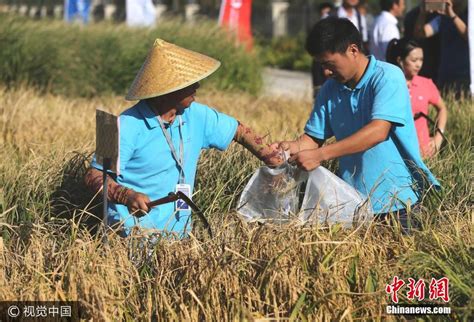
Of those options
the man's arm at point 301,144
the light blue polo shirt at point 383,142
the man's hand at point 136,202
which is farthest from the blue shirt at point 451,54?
the man's hand at point 136,202

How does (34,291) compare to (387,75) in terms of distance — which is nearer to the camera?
(34,291)

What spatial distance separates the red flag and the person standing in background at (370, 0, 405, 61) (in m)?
6.36

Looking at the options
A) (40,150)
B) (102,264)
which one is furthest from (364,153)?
(40,150)

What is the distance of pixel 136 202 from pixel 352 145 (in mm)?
1039

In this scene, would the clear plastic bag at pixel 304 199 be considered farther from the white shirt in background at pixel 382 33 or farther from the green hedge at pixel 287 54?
the green hedge at pixel 287 54

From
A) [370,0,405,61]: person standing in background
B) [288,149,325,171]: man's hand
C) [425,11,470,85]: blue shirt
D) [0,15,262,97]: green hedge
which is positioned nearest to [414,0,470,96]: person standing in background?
[425,11,470,85]: blue shirt

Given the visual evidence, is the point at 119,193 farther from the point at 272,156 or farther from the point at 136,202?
the point at 272,156

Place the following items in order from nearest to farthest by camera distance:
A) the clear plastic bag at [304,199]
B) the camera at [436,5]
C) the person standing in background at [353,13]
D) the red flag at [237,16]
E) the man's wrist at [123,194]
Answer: the man's wrist at [123,194] → the clear plastic bag at [304,199] → the camera at [436,5] → the person standing in background at [353,13] → the red flag at [237,16]

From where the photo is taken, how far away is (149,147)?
528 centimetres

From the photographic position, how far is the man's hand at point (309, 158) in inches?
206

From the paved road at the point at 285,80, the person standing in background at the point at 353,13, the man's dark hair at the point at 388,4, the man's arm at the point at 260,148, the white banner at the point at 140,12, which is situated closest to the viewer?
the man's arm at the point at 260,148

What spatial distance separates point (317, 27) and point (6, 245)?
72.9 inches

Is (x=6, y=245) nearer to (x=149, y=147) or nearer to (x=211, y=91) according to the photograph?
(x=149, y=147)

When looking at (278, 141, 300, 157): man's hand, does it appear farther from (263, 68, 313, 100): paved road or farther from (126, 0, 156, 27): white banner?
(126, 0, 156, 27): white banner
